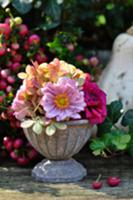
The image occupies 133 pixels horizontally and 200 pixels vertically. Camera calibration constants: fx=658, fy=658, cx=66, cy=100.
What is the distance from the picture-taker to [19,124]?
286 centimetres

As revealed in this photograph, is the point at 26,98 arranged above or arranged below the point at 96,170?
above

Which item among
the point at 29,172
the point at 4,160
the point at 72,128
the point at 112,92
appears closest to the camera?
the point at 72,128

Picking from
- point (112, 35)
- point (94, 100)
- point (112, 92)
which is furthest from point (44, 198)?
point (112, 35)

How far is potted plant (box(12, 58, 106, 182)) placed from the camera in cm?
257

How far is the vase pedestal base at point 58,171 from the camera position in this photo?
2.68 metres

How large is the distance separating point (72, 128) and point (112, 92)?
0.74m

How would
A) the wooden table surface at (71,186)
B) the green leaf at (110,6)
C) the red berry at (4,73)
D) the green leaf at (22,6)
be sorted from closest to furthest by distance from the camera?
the wooden table surface at (71,186), the red berry at (4,73), the green leaf at (22,6), the green leaf at (110,6)

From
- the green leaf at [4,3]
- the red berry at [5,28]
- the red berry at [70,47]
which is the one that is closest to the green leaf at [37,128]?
the red berry at [5,28]

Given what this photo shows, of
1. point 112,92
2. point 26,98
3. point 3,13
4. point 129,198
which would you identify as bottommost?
point 129,198

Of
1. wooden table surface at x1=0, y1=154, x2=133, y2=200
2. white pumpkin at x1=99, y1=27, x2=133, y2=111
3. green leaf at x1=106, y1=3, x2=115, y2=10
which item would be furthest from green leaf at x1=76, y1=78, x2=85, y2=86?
green leaf at x1=106, y1=3, x2=115, y2=10

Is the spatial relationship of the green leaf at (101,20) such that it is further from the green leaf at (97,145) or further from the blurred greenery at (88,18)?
the green leaf at (97,145)

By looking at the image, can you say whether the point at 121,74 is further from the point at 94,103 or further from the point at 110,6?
the point at 110,6

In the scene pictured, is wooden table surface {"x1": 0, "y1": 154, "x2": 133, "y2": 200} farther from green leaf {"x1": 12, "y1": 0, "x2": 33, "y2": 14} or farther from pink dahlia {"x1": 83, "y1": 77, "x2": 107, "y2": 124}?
green leaf {"x1": 12, "y1": 0, "x2": 33, "y2": 14}

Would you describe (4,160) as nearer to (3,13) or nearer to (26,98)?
(26,98)
